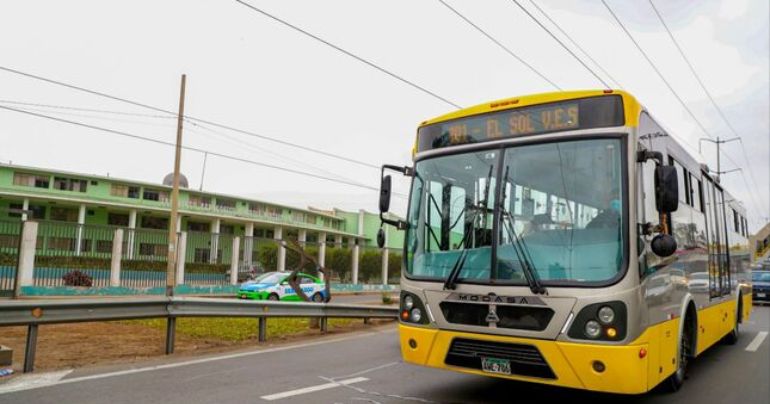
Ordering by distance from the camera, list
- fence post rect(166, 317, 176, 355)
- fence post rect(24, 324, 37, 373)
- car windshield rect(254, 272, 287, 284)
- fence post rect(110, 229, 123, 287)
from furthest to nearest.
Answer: car windshield rect(254, 272, 287, 284), fence post rect(110, 229, 123, 287), fence post rect(166, 317, 176, 355), fence post rect(24, 324, 37, 373)

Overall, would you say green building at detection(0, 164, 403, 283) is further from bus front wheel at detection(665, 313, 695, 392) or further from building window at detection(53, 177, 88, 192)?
bus front wheel at detection(665, 313, 695, 392)

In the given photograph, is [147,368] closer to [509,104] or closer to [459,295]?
[459,295]

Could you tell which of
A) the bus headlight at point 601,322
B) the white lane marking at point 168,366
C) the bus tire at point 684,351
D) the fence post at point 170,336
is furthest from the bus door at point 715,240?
the fence post at point 170,336

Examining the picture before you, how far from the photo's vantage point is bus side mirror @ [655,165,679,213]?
4.91 meters

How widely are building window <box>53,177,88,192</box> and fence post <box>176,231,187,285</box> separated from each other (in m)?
30.3

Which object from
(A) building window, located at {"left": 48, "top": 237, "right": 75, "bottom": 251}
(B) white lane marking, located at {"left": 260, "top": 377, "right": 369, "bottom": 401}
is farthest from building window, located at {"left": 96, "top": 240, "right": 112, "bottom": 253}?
(B) white lane marking, located at {"left": 260, "top": 377, "right": 369, "bottom": 401}

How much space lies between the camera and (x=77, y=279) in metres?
18.7

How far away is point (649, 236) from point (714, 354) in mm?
6004

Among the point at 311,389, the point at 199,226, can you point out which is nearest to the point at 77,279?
the point at 311,389

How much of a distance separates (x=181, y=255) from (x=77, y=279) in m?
4.67

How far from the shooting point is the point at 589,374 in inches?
182

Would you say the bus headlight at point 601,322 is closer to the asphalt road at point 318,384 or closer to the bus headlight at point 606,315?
the bus headlight at point 606,315

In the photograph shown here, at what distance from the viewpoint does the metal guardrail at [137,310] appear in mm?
6776

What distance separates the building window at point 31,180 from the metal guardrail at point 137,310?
144 ft
